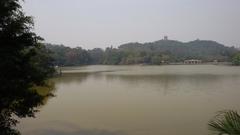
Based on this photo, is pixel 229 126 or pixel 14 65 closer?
pixel 229 126

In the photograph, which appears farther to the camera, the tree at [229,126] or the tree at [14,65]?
the tree at [14,65]

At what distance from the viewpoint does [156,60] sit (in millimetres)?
106688

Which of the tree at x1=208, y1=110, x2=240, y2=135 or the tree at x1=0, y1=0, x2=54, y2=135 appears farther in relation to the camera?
the tree at x1=0, y1=0, x2=54, y2=135

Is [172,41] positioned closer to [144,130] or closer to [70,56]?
[70,56]

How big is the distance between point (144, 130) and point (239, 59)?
74682 mm

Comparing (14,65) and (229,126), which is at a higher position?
(14,65)

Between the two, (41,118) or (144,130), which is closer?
(144,130)

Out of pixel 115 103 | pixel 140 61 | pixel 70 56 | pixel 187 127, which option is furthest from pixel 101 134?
pixel 140 61

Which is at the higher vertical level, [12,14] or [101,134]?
[12,14]

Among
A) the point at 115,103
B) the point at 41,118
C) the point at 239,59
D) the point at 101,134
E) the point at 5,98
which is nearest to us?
the point at 5,98

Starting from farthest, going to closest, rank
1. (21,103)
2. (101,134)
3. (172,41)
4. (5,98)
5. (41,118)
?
(172,41)
(41,118)
(101,134)
(21,103)
(5,98)

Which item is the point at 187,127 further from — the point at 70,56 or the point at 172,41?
the point at 172,41

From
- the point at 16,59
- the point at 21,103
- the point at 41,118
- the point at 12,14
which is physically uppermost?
the point at 12,14

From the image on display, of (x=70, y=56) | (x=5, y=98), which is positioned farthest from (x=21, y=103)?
(x=70, y=56)
